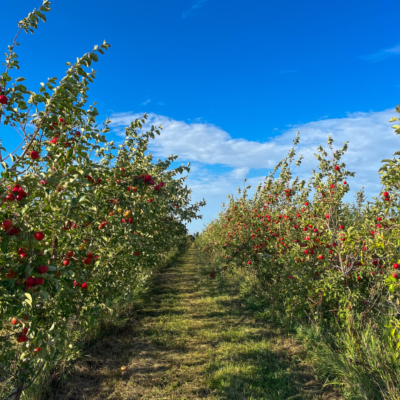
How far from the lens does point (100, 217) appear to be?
3361 mm

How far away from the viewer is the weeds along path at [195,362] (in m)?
3.79

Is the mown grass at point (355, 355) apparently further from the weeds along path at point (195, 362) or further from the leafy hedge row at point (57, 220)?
the leafy hedge row at point (57, 220)

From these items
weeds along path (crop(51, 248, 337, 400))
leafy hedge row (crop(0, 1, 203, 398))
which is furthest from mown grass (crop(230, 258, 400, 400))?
leafy hedge row (crop(0, 1, 203, 398))

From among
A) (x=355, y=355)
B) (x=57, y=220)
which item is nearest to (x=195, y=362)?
(x=355, y=355)

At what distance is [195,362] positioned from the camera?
4625mm

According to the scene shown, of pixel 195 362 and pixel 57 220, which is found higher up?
pixel 57 220

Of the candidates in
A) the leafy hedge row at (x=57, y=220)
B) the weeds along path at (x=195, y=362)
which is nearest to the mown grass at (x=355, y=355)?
the weeds along path at (x=195, y=362)

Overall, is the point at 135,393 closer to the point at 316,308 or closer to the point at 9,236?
the point at 9,236

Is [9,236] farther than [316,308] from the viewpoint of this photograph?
No

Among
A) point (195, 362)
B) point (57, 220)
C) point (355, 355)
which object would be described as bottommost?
point (195, 362)

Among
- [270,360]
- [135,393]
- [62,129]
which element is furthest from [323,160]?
[135,393]

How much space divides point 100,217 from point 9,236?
1.57 m

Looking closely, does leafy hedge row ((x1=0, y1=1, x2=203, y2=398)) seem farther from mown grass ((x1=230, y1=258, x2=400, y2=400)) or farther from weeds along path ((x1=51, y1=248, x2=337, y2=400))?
mown grass ((x1=230, y1=258, x2=400, y2=400))

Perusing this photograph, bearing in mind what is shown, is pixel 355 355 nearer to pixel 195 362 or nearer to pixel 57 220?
pixel 195 362
